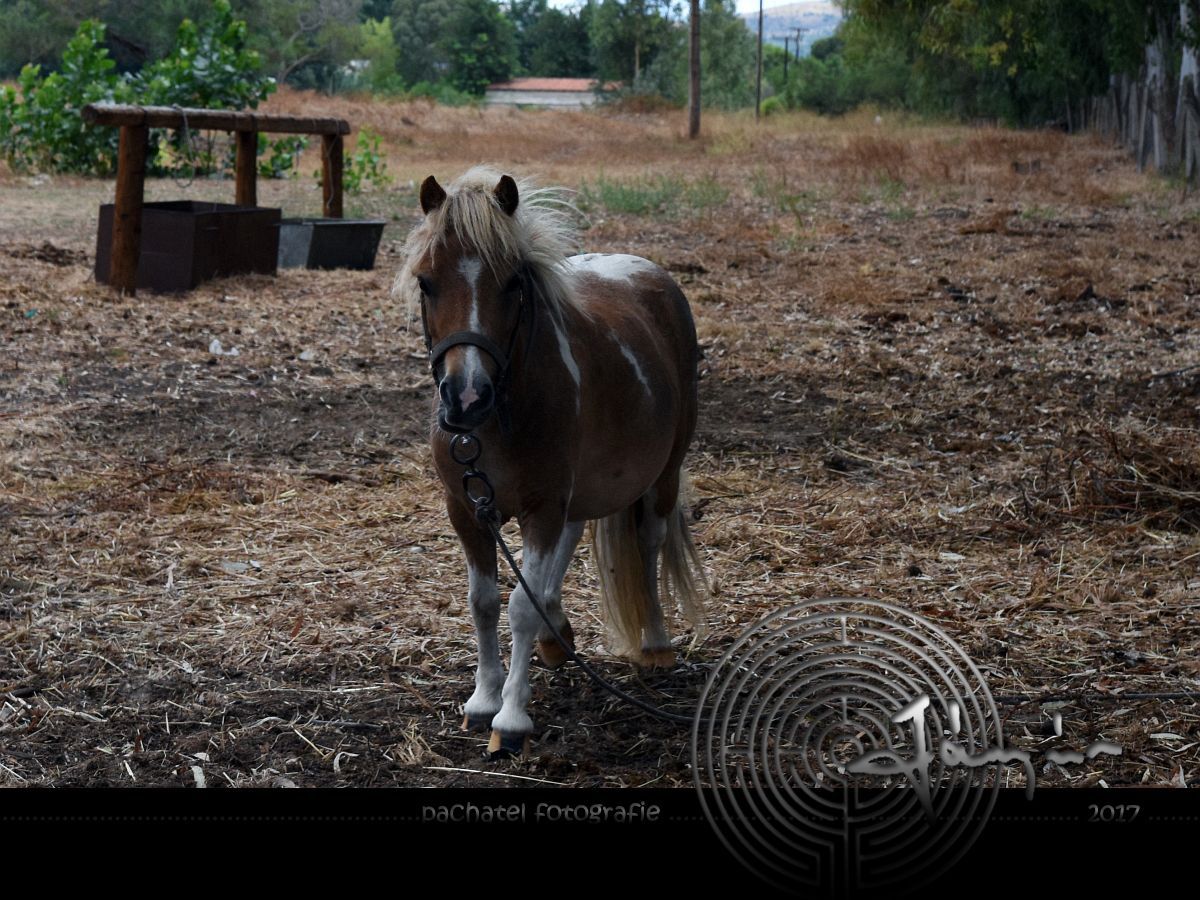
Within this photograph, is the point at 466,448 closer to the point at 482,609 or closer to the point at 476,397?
the point at 476,397

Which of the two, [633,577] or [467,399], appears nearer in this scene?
[467,399]

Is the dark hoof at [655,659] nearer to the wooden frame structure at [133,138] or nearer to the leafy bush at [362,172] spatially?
the wooden frame structure at [133,138]

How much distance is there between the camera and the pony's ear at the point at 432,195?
2904mm

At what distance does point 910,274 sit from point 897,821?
9247mm

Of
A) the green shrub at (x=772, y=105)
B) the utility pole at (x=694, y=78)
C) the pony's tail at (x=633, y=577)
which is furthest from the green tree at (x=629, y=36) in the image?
the pony's tail at (x=633, y=577)

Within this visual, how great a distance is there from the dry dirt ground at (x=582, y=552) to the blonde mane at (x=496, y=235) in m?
1.30

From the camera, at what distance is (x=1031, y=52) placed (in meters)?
24.4

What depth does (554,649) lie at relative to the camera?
12.4ft

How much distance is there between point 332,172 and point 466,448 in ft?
32.7

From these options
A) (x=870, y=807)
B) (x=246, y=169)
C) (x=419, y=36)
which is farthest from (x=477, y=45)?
(x=870, y=807)

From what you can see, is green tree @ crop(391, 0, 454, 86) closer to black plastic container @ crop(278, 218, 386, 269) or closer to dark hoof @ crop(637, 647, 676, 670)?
black plastic container @ crop(278, 218, 386, 269)

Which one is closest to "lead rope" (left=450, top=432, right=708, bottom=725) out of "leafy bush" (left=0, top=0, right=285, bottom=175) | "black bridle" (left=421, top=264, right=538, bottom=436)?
"black bridle" (left=421, top=264, right=538, bottom=436)

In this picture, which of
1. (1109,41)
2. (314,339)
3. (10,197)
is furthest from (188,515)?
(1109,41)

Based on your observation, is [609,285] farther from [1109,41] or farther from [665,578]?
[1109,41]
